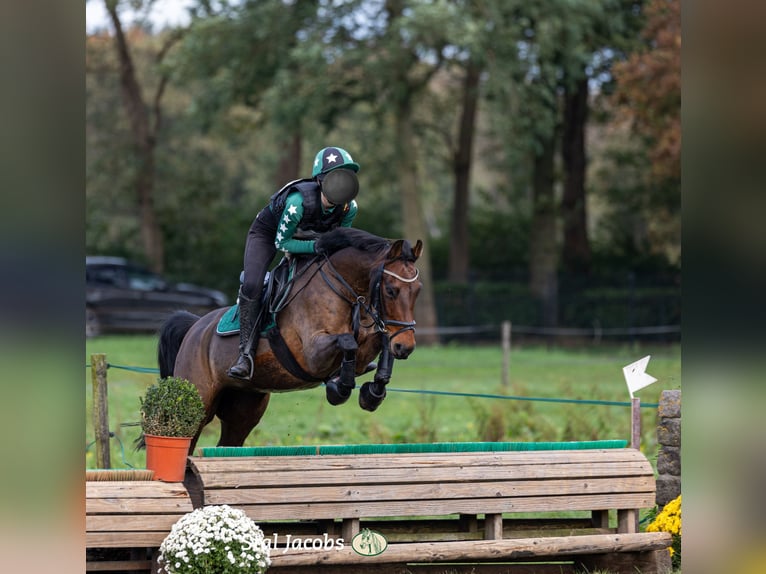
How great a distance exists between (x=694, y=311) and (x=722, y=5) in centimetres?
88

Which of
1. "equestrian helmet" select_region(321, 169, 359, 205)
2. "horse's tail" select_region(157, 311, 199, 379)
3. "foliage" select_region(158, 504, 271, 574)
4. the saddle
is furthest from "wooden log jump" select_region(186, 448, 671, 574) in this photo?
"equestrian helmet" select_region(321, 169, 359, 205)

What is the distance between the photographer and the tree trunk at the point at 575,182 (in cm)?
2680

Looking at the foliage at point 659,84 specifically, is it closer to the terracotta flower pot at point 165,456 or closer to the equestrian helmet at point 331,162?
the equestrian helmet at point 331,162

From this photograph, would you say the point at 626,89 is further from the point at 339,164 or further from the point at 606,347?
the point at 339,164

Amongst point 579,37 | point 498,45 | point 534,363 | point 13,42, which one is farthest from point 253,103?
point 13,42

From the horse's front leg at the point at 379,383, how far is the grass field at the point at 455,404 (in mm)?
996

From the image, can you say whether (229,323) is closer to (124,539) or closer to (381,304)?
(381,304)

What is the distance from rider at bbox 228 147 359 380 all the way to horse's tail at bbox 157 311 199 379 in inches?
31.2

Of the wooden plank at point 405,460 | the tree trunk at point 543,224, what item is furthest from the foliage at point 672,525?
the tree trunk at point 543,224

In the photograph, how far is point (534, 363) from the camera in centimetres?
1909

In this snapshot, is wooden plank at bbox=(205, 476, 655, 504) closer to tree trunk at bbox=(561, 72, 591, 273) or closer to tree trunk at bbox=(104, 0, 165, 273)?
tree trunk at bbox=(561, 72, 591, 273)

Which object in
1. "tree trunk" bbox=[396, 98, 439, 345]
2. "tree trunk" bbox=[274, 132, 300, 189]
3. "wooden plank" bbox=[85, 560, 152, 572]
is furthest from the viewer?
"tree trunk" bbox=[274, 132, 300, 189]

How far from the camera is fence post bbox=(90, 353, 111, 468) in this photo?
24.3 feet

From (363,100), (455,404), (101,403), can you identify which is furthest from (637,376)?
(363,100)
